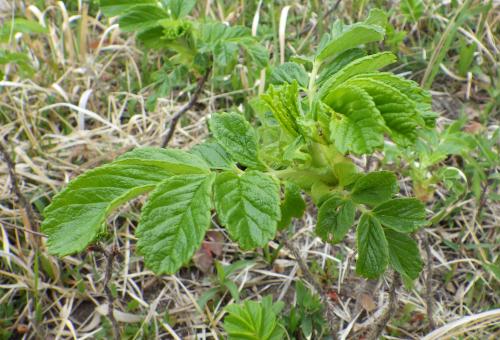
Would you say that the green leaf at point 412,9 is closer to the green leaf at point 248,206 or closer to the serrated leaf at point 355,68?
the serrated leaf at point 355,68

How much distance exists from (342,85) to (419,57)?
196 cm

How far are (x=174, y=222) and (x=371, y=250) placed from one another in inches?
18.6

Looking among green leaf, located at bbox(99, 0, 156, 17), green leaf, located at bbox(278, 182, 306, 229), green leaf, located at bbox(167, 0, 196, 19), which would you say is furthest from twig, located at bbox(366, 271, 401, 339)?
green leaf, located at bbox(99, 0, 156, 17)

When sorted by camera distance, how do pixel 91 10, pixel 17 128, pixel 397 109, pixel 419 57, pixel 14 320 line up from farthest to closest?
1. pixel 91 10
2. pixel 419 57
3. pixel 17 128
4. pixel 14 320
5. pixel 397 109

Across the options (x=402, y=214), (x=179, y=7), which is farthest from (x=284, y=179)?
(x=179, y=7)

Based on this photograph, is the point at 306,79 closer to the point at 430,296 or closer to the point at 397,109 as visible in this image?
the point at 397,109

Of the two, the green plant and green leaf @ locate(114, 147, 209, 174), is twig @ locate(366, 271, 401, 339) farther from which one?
green leaf @ locate(114, 147, 209, 174)

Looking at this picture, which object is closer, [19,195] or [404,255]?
[404,255]

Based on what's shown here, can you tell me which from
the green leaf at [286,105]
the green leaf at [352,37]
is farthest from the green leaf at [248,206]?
the green leaf at [352,37]

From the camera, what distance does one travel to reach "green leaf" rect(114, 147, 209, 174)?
103 centimetres

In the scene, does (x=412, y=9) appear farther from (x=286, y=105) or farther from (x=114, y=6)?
(x=286, y=105)

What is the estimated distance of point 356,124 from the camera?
3.10 feet

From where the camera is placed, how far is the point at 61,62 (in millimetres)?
2818

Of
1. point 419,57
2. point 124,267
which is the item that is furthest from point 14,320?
point 419,57
